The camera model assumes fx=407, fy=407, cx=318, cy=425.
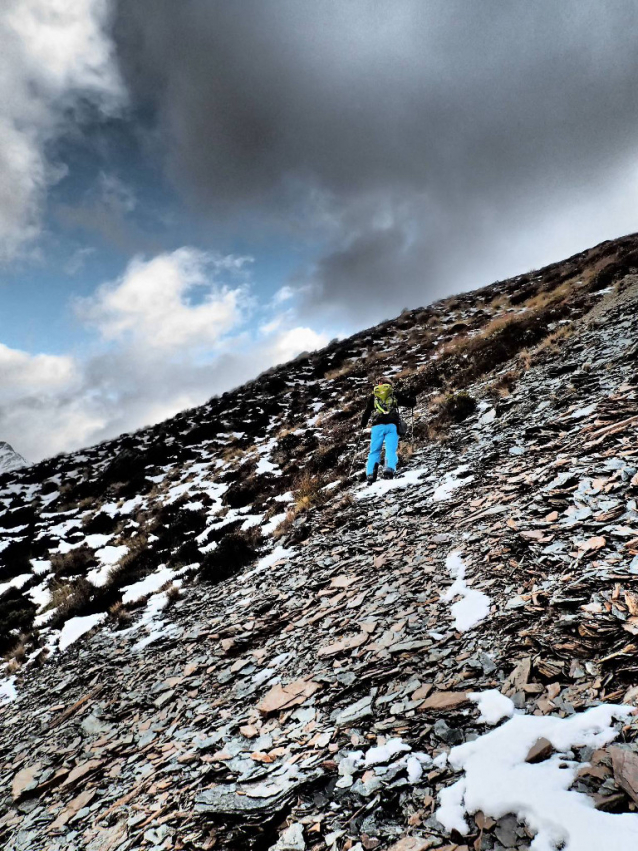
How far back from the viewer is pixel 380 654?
4273 millimetres

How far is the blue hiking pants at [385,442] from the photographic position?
10234 millimetres

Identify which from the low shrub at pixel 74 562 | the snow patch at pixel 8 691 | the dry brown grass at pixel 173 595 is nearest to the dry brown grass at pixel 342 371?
the low shrub at pixel 74 562

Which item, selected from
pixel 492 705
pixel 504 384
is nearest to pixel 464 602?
pixel 492 705

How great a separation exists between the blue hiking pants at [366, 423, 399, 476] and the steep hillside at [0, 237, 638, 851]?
492mm

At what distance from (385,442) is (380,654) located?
659 centimetres

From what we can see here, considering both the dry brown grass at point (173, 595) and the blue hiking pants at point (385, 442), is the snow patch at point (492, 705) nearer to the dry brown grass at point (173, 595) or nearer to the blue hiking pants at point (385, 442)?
the blue hiking pants at point (385, 442)

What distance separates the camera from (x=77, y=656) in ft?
26.7

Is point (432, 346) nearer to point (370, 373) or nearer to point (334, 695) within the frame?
point (370, 373)

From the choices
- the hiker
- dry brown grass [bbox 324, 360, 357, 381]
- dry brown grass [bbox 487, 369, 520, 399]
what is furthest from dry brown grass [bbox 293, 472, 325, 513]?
dry brown grass [bbox 324, 360, 357, 381]

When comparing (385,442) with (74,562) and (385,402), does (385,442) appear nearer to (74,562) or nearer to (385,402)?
(385,402)

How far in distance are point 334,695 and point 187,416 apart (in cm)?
2717

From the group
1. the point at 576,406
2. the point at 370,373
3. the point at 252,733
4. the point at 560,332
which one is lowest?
the point at 252,733

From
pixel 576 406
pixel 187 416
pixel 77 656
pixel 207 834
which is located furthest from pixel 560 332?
pixel 187 416

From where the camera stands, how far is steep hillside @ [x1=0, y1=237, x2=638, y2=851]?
2666 mm
